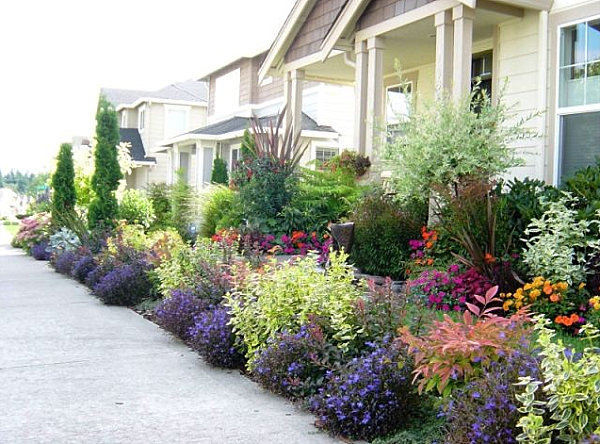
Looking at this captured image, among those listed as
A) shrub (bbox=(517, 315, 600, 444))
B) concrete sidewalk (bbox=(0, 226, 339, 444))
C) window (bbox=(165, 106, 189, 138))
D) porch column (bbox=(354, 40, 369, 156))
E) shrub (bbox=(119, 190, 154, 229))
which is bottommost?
concrete sidewalk (bbox=(0, 226, 339, 444))

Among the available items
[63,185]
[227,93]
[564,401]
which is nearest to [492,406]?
[564,401]

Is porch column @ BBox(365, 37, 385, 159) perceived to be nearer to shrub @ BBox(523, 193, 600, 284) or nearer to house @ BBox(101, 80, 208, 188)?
shrub @ BBox(523, 193, 600, 284)

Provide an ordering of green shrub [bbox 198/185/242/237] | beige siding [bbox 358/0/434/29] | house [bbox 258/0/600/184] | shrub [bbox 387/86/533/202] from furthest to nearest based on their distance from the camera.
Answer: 1. green shrub [bbox 198/185/242/237]
2. beige siding [bbox 358/0/434/29]
3. house [bbox 258/0/600/184]
4. shrub [bbox 387/86/533/202]

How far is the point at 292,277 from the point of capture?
593 cm

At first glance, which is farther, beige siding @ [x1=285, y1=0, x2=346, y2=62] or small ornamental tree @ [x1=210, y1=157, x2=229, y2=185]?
small ornamental tree @ [x1=210, y1=157, x2=229, y2=185]

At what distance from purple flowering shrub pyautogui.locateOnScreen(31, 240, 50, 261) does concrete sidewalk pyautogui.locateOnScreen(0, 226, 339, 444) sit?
919cm

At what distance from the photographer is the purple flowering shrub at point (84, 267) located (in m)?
12.1

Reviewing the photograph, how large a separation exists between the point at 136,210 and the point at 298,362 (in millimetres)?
13835

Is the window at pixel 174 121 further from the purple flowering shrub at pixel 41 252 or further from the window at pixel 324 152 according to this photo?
the purple flowering shrub at pixel 41 252

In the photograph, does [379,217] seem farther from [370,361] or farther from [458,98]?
[370,361]

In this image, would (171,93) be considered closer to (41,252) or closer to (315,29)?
(41,252)

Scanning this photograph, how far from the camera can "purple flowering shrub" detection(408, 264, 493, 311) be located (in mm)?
7504

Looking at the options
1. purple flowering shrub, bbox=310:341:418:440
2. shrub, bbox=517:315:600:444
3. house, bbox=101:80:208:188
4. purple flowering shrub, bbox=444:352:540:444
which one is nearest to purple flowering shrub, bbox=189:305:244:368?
purple flowering shrub, bbox=310:341:418:440

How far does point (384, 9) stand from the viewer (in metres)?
12.1
